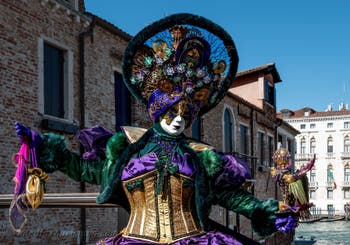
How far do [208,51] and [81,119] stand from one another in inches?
365

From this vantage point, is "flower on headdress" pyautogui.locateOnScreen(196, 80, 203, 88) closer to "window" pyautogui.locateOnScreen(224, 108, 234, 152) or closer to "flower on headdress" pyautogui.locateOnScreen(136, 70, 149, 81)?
"flower on headdress" pyautogui.locateOnScreen(136, 70, 149, 81)

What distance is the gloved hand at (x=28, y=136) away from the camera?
311cm

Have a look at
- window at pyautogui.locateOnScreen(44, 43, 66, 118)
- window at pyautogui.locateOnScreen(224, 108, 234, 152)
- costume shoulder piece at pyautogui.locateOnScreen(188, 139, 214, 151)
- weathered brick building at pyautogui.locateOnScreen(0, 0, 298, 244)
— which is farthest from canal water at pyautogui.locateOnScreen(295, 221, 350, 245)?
costume shoulder piece at pyautogui.locateOnScreen(188, 139, 214, 151)

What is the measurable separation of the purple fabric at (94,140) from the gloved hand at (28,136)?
277 millimetres

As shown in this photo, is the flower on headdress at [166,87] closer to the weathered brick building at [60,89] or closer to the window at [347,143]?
the weathered brick building at [60,89]

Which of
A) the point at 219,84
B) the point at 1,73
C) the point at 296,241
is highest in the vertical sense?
the point at 1,73

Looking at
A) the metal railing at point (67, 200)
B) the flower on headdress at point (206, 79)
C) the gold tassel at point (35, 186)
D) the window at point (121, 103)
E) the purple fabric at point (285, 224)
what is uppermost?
the window at point (121, 103)

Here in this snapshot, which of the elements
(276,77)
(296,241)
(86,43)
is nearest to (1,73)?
(86,43)

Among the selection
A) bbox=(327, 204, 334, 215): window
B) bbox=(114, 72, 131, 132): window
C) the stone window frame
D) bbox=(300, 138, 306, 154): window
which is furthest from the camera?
bbox=(300, 138, 306, 154): window

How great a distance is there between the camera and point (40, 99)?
1110 centimetres

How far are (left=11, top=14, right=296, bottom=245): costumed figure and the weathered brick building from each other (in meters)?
6.67

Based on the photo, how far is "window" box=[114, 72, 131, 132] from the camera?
14094 millimetres

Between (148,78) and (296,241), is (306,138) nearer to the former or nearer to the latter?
(296,241)

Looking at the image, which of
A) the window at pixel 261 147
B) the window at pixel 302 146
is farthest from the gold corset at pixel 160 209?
the window at pixel 302 146
